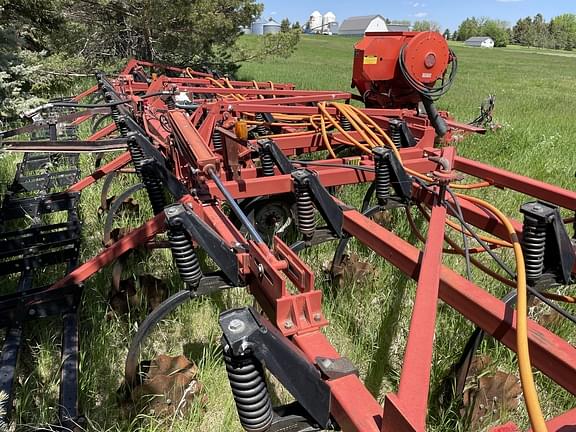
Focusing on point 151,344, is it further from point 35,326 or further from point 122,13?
point 122,13

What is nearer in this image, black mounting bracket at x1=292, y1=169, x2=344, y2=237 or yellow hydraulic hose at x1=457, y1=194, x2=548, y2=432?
yellow hydraulic hose at x1=457, y1=194, x2=548, y2=432

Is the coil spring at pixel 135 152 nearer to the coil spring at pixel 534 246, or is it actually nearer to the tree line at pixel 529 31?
the coil spring at pixel 534 246

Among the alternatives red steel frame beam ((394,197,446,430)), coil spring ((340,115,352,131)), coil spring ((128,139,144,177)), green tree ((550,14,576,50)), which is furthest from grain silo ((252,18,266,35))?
green tree ((550,14,576,50))

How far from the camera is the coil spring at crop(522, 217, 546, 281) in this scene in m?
1.87

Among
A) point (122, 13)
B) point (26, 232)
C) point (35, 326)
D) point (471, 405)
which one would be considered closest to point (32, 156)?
point (26, 232)

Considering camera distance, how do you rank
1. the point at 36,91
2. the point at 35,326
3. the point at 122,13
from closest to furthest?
the point at 35,326 → the point at 36,91 → the point at 122,13

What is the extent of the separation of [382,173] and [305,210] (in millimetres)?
560

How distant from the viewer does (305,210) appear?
2.50m

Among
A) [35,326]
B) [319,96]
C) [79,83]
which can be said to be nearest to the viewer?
[35,326]

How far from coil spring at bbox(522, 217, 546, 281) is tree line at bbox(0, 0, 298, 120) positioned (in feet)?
20.5

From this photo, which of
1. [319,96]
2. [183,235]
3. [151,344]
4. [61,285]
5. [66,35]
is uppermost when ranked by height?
[66,35]

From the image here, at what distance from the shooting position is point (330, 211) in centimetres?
237

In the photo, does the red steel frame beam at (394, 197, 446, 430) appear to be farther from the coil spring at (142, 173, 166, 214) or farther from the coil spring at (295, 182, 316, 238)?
the coil spring at (142, 173, 166, 214)

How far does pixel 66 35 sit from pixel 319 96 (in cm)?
680
